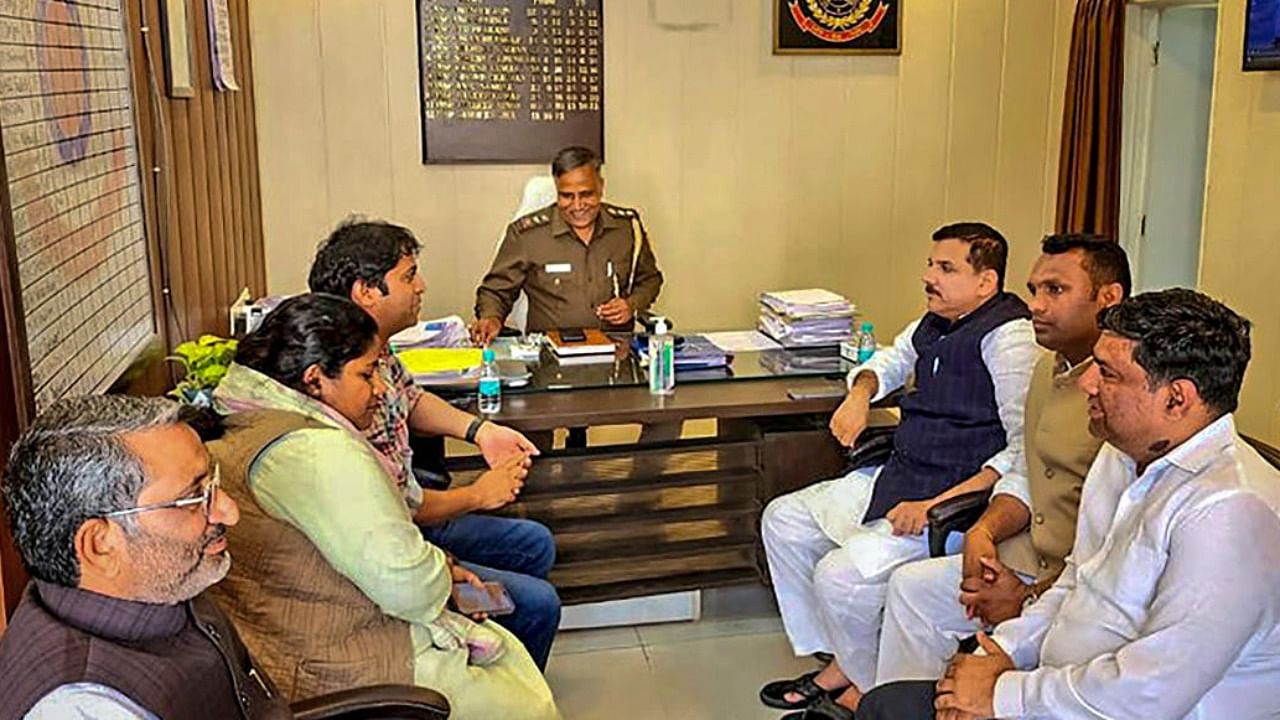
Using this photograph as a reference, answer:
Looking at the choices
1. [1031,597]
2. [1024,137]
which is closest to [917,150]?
[1024,137]

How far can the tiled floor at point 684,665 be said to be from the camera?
9.26ft

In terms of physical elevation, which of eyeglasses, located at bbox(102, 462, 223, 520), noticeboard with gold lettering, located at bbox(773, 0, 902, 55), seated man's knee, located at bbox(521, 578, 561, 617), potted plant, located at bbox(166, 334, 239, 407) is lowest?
seated man's knee, located at bbox(521, 578, 561, 617)

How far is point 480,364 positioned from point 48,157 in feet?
4.55

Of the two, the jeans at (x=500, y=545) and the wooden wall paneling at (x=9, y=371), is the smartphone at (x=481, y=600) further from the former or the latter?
the wooden wall paneling at (x=9, y=371)

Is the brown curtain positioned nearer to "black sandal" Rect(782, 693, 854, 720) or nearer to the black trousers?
"black sandal" Rect(782, 693, 854, 720)

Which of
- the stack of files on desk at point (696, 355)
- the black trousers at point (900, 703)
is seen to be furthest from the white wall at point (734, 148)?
the black trousers at point (900, 703)

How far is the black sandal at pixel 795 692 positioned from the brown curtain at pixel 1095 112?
2940 millimetres

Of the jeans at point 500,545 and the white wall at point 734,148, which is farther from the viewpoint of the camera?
the white wall at point 734,148

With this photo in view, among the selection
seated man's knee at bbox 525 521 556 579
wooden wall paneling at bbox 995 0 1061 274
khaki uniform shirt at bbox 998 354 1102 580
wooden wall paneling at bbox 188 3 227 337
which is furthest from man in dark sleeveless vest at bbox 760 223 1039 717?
wooden wall paneling at bbox 995 0 1061 274

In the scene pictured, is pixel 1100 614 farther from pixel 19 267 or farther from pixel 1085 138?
pixel 1085 138

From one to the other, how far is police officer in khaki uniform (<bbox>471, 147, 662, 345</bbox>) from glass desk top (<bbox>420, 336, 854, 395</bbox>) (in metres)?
0.75

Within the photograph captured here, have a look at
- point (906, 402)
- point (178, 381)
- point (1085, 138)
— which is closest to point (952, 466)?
point (906, 402)

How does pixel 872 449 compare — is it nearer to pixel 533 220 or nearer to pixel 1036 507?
pixel 1036 507

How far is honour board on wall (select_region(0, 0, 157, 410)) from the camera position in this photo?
5.54 feet
